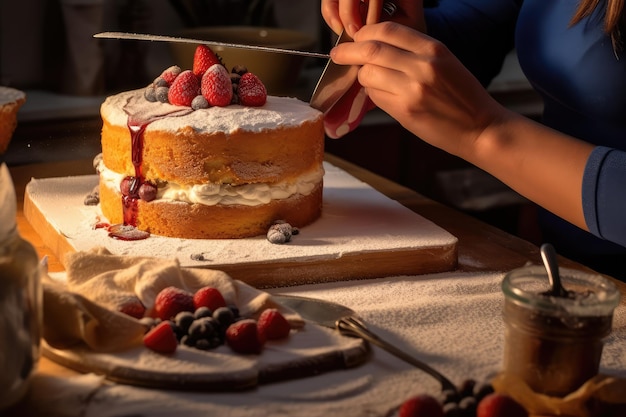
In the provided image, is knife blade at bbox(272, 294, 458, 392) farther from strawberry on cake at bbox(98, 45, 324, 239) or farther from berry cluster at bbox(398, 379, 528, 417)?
strawberry on cake at bbox(98, 45, 324, 239)

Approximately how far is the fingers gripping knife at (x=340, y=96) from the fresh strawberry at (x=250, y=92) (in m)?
0.13

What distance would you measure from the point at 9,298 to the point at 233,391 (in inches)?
12.3

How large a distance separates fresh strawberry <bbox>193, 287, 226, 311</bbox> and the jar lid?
0.41m

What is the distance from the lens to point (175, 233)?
196 cm

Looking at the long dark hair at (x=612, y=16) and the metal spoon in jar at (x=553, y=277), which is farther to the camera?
the long dark hair at (x=612, y=16)

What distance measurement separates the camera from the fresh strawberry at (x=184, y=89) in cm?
200

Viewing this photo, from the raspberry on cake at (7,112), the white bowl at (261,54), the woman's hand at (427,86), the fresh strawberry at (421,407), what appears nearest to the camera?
the fresh strawberry at (421,407)

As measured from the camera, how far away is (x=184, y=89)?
200cm

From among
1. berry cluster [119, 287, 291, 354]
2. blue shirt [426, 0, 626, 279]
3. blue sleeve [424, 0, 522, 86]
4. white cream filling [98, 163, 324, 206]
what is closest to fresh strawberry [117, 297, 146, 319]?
berry cluster [119, 287, 291, 354]

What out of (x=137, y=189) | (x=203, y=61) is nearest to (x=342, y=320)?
(x=137, y=189)

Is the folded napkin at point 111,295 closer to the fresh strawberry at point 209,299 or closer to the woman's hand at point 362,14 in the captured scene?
the fresh strawberry at point 209,299

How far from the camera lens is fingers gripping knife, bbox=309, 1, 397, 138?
2.11 metres

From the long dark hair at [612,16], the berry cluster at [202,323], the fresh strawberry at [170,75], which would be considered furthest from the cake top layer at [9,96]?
the long dark hair at [612,16]

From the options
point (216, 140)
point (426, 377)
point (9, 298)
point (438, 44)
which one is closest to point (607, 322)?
point (426, 377)
